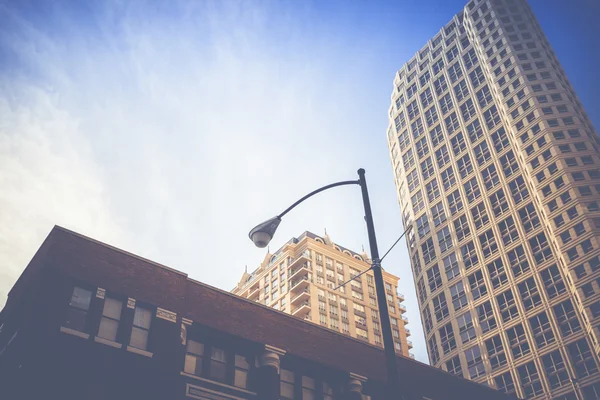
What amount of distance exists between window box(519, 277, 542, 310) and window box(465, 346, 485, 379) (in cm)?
857

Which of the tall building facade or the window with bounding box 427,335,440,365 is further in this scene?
the window with bounding box 427,335,440,365

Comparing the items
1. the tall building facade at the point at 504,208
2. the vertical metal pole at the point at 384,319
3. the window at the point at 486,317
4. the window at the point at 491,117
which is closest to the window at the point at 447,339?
the tall building facade at the point at 504,208

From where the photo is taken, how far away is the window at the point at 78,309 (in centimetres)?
2320

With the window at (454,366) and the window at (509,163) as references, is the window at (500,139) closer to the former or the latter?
the window at (509,163)

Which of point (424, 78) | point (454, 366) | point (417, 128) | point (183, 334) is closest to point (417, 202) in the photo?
point (417, 128)

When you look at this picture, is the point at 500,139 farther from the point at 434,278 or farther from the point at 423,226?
the point at 434,278

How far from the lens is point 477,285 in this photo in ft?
237

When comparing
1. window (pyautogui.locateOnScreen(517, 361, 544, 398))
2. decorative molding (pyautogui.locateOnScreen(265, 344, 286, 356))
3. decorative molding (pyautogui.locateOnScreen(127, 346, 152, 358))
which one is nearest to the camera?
decorative molding (pyautogui.locateOnScreen(127, 346, 152, 358))

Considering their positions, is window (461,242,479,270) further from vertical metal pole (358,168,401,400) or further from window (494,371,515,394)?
vertical metal pole (358,168,401,400)

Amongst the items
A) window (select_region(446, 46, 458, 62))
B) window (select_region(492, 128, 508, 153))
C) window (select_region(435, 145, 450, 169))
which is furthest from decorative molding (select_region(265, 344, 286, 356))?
window (select_region(446, 46, 458, 62))

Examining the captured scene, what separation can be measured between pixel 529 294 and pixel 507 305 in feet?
10.3

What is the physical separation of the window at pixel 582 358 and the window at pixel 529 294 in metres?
6.86

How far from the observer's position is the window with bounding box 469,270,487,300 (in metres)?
71.4

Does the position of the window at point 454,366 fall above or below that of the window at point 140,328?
above
